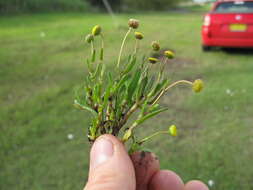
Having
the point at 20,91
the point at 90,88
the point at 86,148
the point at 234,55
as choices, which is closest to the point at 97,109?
the point at 90,88

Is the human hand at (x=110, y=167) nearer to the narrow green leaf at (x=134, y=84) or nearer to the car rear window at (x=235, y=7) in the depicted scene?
the narrow green leaf at (x=134, y=84)

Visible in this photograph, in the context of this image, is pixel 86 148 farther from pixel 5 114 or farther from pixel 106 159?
pixel 106 159

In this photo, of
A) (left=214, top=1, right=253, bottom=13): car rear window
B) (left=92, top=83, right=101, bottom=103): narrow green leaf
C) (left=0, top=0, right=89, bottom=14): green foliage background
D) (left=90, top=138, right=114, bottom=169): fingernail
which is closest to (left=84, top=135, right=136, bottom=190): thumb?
(left=90, top=138, right=114, bottom=169): fingernail

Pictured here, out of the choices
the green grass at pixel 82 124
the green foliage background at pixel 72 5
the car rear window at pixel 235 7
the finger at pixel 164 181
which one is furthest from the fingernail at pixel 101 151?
the green foliage background at pixel 72 5

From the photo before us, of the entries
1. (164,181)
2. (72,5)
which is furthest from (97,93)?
(72,5)

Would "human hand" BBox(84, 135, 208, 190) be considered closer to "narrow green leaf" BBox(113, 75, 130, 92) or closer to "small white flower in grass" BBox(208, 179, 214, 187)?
"narrow green leaf" BBox(113, 75, 130, 92)

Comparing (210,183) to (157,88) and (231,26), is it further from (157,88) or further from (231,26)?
(231,26)
